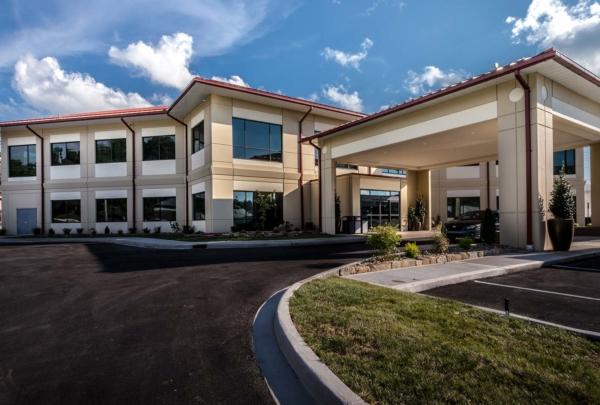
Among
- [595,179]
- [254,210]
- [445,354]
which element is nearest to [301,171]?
[254,210]

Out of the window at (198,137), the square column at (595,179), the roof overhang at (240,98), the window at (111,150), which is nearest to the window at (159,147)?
the window at (111,150)

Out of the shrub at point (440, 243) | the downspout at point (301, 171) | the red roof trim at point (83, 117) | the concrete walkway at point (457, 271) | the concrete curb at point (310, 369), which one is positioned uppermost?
the red roof trim at point (83, 117)

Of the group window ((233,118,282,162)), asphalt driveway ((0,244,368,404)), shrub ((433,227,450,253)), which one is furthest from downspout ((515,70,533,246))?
window ((233,118,282,162))

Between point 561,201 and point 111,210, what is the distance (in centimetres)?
2651

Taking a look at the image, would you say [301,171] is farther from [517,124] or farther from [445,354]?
[445,354]

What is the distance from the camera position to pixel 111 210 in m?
25.7

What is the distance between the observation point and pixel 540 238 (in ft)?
38.8

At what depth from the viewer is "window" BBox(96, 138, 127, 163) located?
25.6m

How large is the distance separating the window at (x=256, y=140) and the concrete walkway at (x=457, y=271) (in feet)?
47.6

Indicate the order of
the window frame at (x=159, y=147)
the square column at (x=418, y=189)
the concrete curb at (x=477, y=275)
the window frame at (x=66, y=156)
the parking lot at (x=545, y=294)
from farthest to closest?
the square column at (x=418, y=189)
the window frame at (x=66, y=156)
the window frame at (x=159, y=147)
the concrete curb at (x=477, y=275)
the parking lot at (x=545, y=294)

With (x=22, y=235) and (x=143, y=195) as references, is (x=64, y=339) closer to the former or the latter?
(x=143, y=195)

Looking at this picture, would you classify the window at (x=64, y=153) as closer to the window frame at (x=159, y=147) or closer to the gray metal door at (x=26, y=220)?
the gray metal door at (x=26, y=220)

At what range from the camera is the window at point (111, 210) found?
83.7 ft

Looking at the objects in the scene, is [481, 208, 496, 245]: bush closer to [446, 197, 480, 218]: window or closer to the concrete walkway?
the concrete walkway
